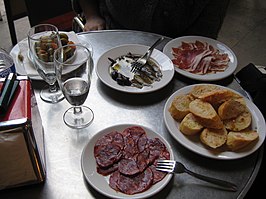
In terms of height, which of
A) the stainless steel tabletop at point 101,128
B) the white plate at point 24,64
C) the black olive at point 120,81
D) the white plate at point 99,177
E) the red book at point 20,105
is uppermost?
the red book at point 20,105

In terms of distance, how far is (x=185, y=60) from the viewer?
3.63ft

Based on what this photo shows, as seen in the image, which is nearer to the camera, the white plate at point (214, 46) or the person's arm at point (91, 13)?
the white plate at point (214, 46)

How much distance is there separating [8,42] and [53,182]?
6.21 ft

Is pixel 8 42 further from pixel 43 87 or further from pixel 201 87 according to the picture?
pixel 201 87

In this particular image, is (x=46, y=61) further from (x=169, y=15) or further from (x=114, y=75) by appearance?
(x=169, y=15)

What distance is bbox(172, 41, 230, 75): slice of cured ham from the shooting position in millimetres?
1078

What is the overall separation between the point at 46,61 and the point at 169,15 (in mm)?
602

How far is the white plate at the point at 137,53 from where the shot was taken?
38.6 inches

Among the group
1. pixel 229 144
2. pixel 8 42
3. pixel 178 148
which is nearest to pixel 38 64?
pixel 178 148

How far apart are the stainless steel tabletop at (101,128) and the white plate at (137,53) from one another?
2 cm

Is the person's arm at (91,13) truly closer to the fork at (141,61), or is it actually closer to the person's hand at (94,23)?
the person's hand at (94,23)

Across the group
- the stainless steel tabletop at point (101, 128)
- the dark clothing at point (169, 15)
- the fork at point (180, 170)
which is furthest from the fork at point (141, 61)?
the fork at point (180, 170)

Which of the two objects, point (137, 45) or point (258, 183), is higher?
point (137, 45)

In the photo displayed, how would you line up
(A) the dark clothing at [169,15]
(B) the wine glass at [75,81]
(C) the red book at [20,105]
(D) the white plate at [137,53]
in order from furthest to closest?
(A) the dark clothing at [169,15], (D) the white plate at [137,53], (B) the wine glass at [75,81], (C) the red book at [20,105]
